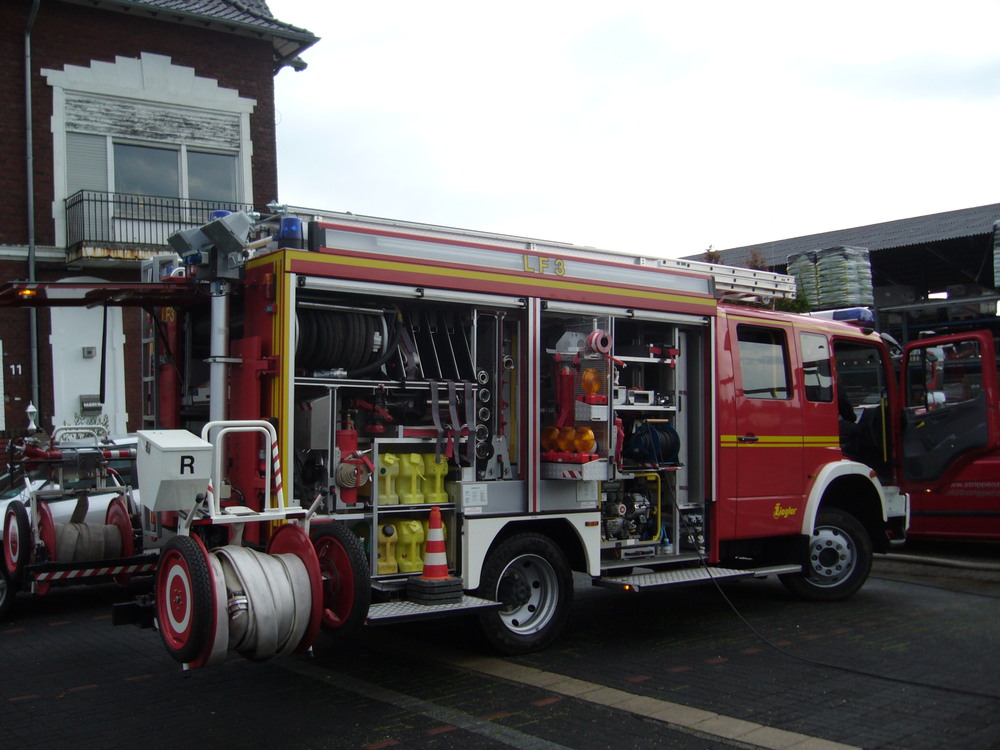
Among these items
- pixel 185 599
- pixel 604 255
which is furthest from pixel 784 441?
pixel 185 599

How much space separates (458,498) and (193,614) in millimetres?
2464

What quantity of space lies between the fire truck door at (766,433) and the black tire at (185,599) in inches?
191

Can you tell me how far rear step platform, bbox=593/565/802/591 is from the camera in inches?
303

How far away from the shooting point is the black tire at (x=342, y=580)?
5699 mm

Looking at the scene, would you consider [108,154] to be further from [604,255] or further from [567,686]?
[567,686]

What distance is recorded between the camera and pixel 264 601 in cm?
542

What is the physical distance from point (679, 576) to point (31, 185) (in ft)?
46.1

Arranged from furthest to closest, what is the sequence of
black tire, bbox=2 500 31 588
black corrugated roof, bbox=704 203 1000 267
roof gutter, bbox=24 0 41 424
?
black corrugated roof, bbox=704 203 1000 267 < roof gutter, bbox=24 0 41 424 < black tire, bbox=2 500 31 588

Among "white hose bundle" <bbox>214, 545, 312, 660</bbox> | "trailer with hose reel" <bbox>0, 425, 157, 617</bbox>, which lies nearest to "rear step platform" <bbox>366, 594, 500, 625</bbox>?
"white hose bundle" <bbox>214, 545, 312, 660</bbox>

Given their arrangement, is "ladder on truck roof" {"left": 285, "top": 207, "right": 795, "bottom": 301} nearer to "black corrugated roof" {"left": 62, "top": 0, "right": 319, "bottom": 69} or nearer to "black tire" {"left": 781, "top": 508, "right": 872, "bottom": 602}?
"black tire" {"left": 781, "top": 508, "right": 872, "bottom": 602}

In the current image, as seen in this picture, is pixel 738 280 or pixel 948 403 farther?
pixel 948 403

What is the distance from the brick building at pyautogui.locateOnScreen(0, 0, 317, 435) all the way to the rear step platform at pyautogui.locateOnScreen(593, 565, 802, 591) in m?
12.5

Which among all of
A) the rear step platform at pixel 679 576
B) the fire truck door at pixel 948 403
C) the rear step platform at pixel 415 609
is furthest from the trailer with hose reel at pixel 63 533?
the fire truck door at pixel 948 403

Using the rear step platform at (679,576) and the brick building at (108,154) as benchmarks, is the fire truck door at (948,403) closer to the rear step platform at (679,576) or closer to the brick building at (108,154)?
the rear step platform at (679,576)
